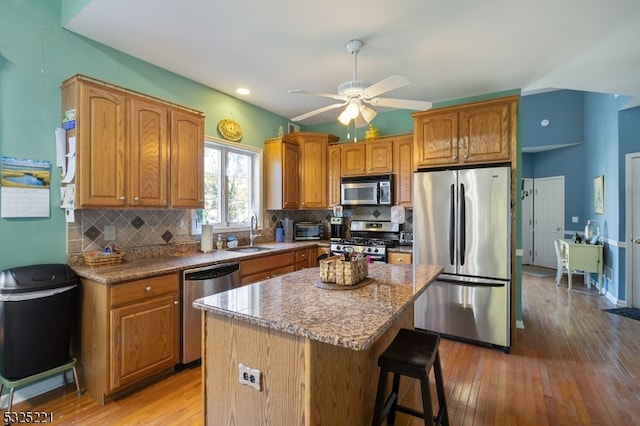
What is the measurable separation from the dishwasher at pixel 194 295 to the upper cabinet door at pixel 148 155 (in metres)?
0.71

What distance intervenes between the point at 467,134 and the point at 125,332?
3.57 metres

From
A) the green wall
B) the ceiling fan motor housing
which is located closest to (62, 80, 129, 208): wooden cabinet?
the green wall

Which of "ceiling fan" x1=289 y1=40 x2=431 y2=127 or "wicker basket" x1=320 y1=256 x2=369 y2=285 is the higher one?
"ceiling fan" x1=289 y1=40 x2=431 y2=127

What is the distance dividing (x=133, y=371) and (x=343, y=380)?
5.54 ft

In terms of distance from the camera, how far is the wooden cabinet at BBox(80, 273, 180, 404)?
7.18 feet

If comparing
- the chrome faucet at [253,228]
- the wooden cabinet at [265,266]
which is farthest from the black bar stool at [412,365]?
the chrome faucet at [253,228]

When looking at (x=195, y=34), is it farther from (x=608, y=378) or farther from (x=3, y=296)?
(x=608, y=378)


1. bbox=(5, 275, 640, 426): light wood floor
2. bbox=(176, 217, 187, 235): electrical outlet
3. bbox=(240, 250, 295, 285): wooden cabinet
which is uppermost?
bbox=(176, 217, 187, 235): electrical outlet

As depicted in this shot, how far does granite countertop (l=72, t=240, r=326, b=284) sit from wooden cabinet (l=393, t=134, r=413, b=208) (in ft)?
5.93

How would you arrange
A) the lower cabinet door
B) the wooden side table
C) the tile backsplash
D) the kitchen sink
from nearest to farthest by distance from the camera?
the lower cabinet door → the tile backsplash → the kitchen sink → the wooden side table

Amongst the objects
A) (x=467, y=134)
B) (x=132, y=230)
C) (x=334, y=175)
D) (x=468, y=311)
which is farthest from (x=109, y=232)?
(x=467, y=134)

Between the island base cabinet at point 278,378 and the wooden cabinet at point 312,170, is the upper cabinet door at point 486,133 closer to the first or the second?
the wooden cabinet at point 312,170

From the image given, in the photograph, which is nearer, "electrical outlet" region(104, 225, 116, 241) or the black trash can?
the black trash can

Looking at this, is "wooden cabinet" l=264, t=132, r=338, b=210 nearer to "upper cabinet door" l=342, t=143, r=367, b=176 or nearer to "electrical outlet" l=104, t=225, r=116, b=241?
"upper cabinet door" l=342, t=143, r=367, b=176
